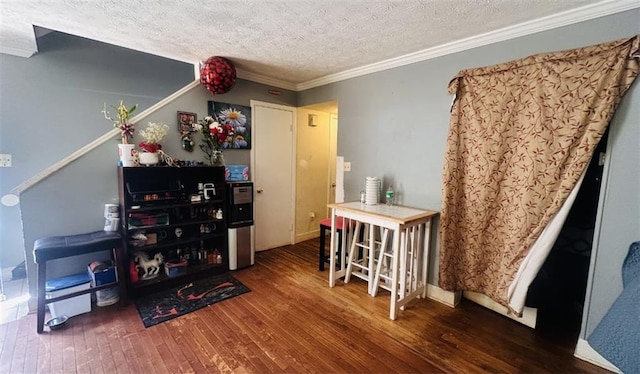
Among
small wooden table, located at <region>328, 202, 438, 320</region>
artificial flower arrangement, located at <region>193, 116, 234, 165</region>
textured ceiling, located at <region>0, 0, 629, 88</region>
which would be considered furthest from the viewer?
artificial flower arrangement, located at <region>193, 116, 234, 165</region>

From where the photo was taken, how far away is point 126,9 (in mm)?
1898

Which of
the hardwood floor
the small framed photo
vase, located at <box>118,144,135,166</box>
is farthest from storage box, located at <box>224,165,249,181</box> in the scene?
the hardwood floor

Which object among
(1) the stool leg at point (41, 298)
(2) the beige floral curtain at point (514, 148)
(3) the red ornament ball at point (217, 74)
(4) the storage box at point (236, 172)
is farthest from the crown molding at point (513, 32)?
(1) the stool leg at point (41, 298)

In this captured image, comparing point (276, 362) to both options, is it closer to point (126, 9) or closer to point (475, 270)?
point (475, 270)

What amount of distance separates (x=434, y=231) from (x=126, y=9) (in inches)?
124

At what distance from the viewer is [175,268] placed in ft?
9.24

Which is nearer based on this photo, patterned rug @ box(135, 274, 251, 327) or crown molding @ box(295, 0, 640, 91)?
crown molding @ box(295, 0, 640, 91)

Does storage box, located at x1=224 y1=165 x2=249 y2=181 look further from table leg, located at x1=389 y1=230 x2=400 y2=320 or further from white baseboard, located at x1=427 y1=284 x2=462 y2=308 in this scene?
white baseboard, located at x1=427 y1=284 x2=462 y2=308

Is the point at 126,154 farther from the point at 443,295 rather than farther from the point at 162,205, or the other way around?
the point at 443,295

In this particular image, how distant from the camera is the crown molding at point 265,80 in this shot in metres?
3.40

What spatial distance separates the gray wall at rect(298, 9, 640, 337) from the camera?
1672 millimetres

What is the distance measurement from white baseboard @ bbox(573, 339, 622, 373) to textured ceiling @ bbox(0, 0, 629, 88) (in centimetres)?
230

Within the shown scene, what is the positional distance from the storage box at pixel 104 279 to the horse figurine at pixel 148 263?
252 mm

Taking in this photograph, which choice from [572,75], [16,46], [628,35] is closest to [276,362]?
[572,75]
